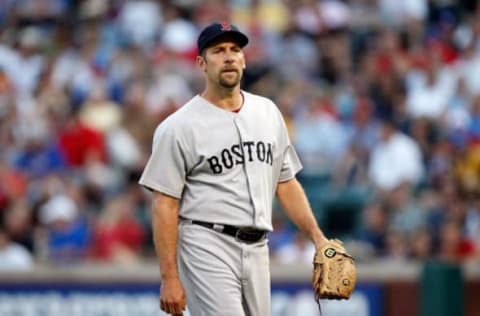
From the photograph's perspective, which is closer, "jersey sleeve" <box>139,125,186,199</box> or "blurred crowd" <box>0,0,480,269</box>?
"jersey sleeve" <box>139,125,186,199</box>

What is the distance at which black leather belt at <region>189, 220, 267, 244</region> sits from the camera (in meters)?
7.11

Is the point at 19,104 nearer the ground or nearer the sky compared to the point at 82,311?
nearer the sky

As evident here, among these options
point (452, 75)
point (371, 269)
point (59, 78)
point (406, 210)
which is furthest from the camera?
point (59, 78)

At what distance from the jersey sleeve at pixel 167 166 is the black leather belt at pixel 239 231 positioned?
22 centimetres

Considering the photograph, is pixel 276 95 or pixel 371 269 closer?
pixel 371 269

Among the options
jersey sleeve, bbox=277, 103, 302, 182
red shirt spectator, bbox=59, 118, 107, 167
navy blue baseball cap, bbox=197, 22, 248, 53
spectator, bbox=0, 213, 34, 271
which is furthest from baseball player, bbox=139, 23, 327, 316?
red shirt spectator, bbox=59, 118, 107, 167

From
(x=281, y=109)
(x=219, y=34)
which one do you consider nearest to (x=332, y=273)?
(x=219, y=34)

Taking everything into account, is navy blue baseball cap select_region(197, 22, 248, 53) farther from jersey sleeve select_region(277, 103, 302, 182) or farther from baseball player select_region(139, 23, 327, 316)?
jersey sleeve select_region(277, 103, 302, 182)

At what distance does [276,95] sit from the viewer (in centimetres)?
1586

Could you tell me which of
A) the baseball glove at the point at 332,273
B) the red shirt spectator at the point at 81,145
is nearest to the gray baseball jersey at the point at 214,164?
the baseball glove at the point at 332,273

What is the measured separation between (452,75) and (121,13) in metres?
4.86

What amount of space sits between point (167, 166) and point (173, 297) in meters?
0.66

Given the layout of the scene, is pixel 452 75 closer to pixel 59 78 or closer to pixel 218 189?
pixel 59 78

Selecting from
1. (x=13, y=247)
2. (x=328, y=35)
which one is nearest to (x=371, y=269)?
(x=13, y=247)
